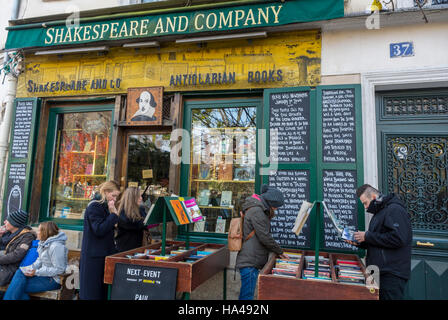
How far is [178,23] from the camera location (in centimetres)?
473

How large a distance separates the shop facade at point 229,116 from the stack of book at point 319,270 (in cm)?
83

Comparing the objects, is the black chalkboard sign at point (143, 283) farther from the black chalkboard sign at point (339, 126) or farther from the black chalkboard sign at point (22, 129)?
the black chalkboard sign at point (22, 129)

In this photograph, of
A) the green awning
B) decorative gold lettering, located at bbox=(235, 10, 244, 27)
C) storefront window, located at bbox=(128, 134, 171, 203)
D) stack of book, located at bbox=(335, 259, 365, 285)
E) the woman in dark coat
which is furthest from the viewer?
storefront window, located at bbox=(128, 134, 171, 203)

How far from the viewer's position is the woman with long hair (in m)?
3.72

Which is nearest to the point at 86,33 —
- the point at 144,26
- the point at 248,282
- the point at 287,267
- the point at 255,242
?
the point at 144,26

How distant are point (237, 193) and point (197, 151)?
98 centimetres

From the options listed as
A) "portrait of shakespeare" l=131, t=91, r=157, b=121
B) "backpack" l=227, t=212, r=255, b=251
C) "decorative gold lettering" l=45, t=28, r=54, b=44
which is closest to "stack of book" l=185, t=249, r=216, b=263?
"backpack" l=227, t=212, r=255, b=251

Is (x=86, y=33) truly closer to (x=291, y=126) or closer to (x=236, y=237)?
(x=291, y=126)

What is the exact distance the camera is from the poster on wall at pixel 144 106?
4996mm

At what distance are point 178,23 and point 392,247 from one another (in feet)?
13.8

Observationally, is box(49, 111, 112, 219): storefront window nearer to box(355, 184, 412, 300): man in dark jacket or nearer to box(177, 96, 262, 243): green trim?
box(177, 96, 262, 243): green trim

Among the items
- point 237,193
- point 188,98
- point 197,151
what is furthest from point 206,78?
point 237,193

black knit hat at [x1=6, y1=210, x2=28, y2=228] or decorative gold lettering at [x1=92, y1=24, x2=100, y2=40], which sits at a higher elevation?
decorative gold lettering at [x1=92, y1=24, x2=100, y2=40]

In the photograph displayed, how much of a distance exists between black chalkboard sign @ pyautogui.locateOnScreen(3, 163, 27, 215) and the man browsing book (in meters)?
5.58
